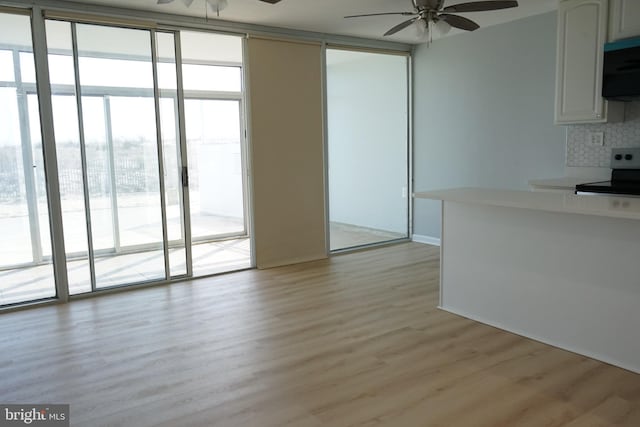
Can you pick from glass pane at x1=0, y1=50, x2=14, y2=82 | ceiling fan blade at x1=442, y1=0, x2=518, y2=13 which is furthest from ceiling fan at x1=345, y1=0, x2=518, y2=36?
glass pane at x1=0, y1=50, x2=14, y2=82

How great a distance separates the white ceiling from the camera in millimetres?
4242

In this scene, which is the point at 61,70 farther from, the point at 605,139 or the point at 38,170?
the point at 605,139

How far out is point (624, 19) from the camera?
390 centimetres

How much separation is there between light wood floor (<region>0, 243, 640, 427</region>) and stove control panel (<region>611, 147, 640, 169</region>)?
1.99m

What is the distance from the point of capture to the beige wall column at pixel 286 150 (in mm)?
5148

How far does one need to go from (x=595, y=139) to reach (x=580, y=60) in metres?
0.75

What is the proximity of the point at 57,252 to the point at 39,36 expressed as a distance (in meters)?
1.78

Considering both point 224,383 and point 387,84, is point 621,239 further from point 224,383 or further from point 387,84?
point 387,84

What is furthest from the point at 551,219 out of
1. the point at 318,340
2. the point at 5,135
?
the point at 5,135

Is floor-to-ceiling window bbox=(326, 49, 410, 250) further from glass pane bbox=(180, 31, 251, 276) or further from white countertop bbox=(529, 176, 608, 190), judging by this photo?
white countertop bbox=(529, 176, 608, 190)

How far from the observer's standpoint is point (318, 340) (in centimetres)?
330

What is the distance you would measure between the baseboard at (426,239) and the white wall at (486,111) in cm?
5

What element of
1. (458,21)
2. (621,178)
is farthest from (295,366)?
(621,178)

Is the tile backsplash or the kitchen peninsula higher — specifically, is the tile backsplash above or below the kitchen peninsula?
above
